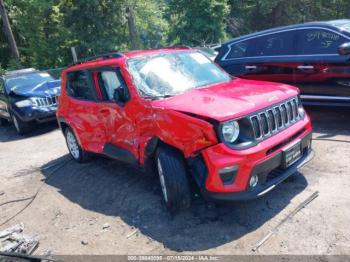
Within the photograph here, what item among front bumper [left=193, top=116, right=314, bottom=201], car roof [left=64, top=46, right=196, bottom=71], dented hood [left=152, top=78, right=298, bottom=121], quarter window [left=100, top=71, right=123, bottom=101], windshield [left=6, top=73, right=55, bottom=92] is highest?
car roof [left=64, top=46, right=196, bottom=71]

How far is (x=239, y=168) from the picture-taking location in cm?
344

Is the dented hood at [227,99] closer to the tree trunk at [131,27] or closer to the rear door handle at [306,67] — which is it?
the rear door handle at [306,67]

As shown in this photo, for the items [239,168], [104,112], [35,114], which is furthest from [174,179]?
[35,114]

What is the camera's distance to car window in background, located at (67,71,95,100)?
5486mm

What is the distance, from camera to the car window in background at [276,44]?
6680mm

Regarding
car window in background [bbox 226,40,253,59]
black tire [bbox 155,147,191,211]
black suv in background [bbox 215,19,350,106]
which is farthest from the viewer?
car window in background [bbox 226,40,253,59]

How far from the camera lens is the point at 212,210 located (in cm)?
407

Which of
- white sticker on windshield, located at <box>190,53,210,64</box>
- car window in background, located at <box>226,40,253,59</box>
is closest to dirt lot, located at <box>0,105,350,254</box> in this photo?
white sticker on windshield, located at <box>190,53,210,64</box>

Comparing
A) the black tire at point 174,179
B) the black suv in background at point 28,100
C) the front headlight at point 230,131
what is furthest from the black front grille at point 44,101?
the front headlight at point 230,131

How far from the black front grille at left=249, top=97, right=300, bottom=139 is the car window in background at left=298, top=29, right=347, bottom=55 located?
95.3 inches

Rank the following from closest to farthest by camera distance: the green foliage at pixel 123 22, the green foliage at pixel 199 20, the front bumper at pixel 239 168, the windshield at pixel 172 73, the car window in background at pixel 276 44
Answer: the front bumper at pixel 239 168 < the windshield at pixel 172 73 < the car window in background at pixel 276 44 < the green foliage at pixel 123 22 < the green foliage at pixel 199 20

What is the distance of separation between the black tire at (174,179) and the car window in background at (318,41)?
3.86 metres

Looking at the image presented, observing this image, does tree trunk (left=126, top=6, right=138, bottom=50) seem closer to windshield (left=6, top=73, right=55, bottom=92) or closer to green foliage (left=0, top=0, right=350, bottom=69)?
green foliage (left=0, top=0, right=350, bottom=69)

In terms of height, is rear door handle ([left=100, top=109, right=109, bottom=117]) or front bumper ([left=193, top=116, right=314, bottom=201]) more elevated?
rear door handle ([left=100, top=109, right=109, bottom=117])
